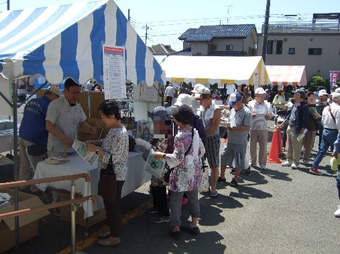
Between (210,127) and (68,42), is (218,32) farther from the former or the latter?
(68,42)

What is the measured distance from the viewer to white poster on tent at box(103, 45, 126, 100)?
3883 mm

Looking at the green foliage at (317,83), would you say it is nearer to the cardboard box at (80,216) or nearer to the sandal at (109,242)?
the cardboard box at (80,216)

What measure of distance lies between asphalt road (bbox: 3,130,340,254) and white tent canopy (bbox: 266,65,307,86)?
1281 cm

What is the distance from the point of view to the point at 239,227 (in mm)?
4316

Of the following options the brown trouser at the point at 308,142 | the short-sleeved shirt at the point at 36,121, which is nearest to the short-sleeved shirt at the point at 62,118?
the short-sleeved shirt at the point at 36,121

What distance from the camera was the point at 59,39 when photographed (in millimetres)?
3301

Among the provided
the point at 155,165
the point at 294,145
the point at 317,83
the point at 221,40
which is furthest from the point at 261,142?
the point at 221,40

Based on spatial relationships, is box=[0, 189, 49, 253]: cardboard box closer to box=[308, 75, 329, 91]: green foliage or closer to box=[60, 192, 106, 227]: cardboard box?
box=[60, 192, 106, 227]: cardboard box

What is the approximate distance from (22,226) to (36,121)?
5.51ft

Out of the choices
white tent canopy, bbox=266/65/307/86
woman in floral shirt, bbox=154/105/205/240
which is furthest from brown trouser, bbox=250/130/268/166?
white tent canopy, bbox=266/65/307/86

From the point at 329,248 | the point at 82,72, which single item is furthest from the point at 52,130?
the point at 329,248

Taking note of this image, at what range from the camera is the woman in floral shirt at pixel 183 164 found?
3.51 metres

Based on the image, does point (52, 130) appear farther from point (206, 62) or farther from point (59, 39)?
point (206, 62)

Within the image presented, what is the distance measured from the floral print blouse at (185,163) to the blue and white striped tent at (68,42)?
1214 mm
